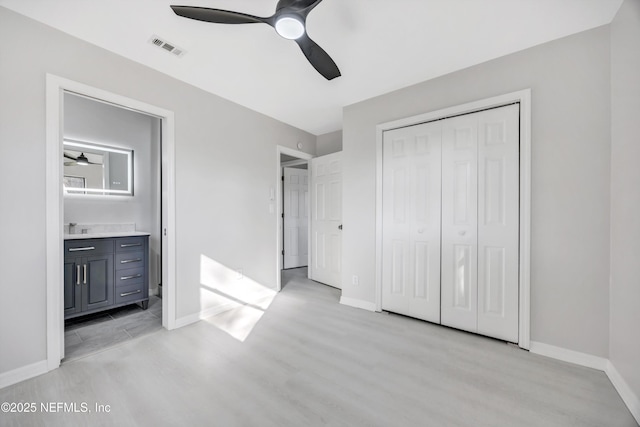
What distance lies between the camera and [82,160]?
124 inches

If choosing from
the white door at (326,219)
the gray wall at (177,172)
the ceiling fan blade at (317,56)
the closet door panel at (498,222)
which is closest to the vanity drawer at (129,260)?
the gray wall at (177,172)

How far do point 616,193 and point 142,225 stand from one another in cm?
494

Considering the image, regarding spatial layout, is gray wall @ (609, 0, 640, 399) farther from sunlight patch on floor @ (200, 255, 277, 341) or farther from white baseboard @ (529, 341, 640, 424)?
sunlight patch on floor @ (200, 255, 277, 341)

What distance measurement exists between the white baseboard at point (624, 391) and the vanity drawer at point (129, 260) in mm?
4272

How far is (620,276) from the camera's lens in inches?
68.0

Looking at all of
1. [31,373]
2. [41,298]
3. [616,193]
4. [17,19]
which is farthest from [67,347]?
[616,193]

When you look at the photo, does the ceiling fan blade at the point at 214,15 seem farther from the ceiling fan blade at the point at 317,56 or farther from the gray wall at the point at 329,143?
the gray wall at the point at 329,143

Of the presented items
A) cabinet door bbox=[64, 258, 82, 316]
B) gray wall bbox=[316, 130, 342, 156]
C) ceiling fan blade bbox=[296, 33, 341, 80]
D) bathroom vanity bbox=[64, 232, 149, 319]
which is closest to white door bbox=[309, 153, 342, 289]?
gray wall bbox=[316, 130, 342, 156]

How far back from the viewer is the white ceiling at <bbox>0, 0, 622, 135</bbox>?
1.73 m

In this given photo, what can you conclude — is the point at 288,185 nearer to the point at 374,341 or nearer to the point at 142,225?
the point at 142,225

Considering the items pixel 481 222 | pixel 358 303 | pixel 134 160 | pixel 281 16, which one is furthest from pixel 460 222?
pixel 134 160

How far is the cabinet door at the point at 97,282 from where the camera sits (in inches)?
104

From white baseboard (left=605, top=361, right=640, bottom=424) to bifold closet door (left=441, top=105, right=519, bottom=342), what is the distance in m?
0.55

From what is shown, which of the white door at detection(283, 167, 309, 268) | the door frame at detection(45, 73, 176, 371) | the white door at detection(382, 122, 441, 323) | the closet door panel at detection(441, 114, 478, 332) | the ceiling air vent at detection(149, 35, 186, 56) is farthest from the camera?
the white door at detection(283, 167, 309, 268)
